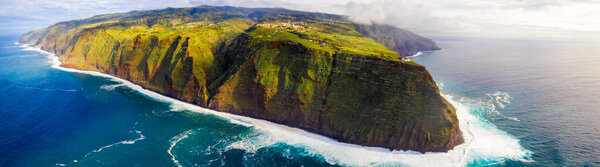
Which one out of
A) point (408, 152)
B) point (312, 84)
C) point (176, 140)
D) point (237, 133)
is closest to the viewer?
point (408, 152)

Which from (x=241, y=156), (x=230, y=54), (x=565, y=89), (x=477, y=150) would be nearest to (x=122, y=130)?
(x=241, y=156)

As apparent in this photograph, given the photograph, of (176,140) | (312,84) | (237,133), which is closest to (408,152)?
(312,84)

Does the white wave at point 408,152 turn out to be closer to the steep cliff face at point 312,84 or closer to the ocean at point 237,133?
the ocean at point 237,133

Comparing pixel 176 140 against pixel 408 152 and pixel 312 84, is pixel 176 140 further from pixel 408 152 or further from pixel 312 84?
pixel 408 152

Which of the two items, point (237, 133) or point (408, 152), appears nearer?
point (408, 152)

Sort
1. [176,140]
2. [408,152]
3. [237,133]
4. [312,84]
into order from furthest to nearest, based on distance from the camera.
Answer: [312,84], [237,133], [176,140], [408,152]

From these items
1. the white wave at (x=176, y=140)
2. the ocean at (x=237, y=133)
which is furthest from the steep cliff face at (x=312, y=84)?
the white wave at (x=176, y=140)
